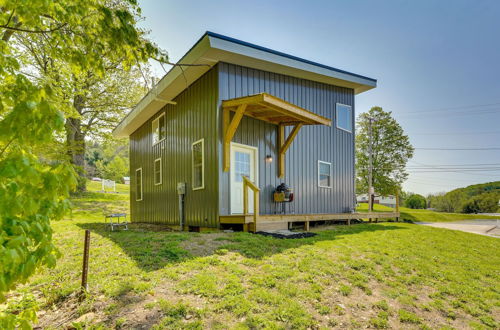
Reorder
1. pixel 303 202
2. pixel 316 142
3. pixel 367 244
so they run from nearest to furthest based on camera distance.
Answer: pixel 367 244, pixel 303 202, pixel 316 142

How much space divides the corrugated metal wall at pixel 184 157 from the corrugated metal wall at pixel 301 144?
1.38 ft

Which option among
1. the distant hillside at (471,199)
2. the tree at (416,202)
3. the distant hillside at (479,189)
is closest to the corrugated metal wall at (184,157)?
the tree at (416,202)

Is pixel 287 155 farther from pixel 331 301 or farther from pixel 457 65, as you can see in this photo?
pixel 457 65

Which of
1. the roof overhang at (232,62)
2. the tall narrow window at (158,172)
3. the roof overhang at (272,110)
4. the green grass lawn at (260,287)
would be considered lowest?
the green grass lawn at (260,287)

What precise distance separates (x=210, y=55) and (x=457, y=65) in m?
16.5

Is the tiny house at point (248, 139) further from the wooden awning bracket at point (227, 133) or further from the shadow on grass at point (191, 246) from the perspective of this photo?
the shadow on grass at point (191, 246)

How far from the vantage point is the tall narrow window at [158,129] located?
10.2 meters

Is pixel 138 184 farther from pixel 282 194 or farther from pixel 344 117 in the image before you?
pixel 344 117

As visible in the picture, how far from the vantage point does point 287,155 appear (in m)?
8.39

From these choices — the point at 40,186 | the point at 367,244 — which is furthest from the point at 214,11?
the point at 40,186

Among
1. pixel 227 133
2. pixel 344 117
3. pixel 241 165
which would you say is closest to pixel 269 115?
pixel 227 133

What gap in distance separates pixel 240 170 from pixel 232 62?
9.04 ft

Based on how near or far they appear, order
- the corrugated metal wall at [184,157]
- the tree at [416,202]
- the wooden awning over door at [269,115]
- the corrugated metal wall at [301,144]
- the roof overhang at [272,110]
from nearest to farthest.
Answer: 1. the roof overhang at [272,110]
2. the wooden awning over door at [269,115]
3. the corrugated metal wall at [184,157]
4. the corrugated metal wall at [301,144]
5. the tree at [416,202]

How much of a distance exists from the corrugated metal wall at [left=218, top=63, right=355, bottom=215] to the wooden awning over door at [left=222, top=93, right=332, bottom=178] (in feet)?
0.57
